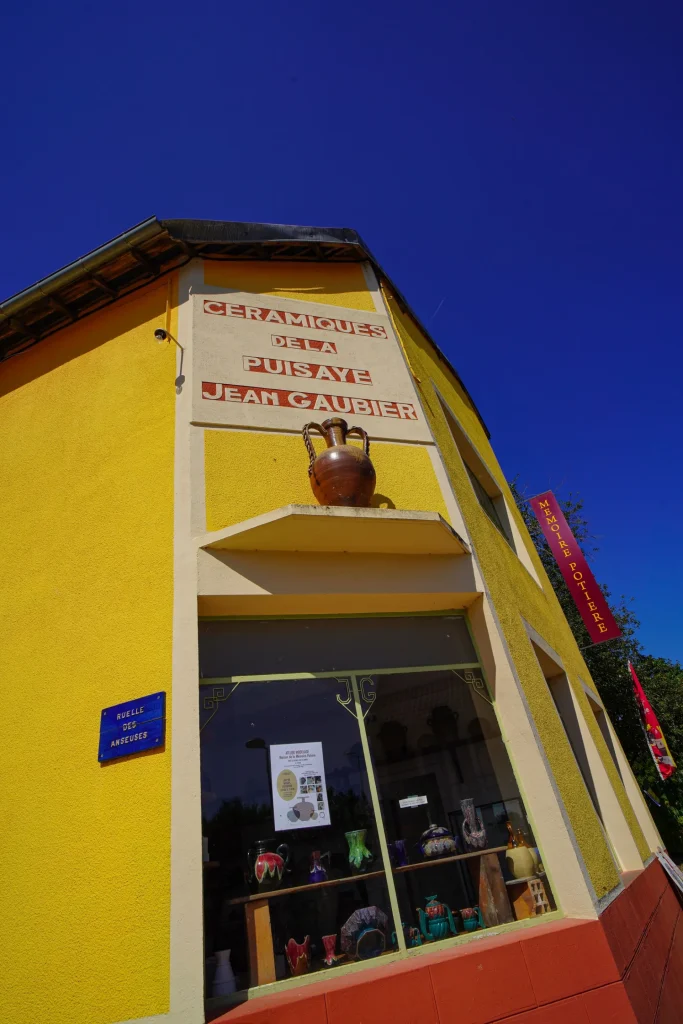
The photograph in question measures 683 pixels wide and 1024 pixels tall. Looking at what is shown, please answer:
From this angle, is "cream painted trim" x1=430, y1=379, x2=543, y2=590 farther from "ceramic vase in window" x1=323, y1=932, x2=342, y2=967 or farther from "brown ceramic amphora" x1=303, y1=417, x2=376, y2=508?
"ceramic vase in window" x1=323, y1=932, x2=342, y2=967

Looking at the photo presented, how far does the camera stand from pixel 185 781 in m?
3.01

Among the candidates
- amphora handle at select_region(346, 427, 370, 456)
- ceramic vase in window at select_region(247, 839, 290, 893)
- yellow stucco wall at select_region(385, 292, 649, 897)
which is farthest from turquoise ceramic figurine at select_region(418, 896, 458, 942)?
amphora handle at select_region(346, 427, 370, 456)

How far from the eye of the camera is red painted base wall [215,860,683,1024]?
105 inches

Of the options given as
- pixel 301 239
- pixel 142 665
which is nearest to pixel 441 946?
pixel 142 665

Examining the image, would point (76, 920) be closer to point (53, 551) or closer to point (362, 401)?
point (53, 551)

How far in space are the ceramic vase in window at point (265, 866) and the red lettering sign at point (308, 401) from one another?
3241 mm

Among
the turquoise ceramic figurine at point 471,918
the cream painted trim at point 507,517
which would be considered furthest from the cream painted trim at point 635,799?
the turquoise ceramic figurine at point 471,918

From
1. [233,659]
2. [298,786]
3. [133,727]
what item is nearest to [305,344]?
[233,659]

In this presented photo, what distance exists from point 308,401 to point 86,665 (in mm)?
2754

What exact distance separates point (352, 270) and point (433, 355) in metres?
1.79

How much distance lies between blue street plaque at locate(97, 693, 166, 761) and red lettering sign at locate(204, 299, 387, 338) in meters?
3.63

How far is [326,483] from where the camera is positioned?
4.07 meters

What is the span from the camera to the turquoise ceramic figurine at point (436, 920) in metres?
3.30

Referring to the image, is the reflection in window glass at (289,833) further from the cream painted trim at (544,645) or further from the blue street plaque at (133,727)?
the cream painted trim at (544,645)
